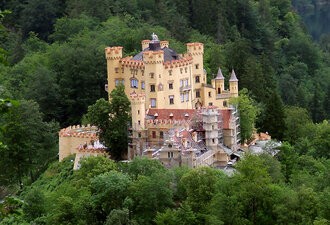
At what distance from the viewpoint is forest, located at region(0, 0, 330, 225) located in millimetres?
57734

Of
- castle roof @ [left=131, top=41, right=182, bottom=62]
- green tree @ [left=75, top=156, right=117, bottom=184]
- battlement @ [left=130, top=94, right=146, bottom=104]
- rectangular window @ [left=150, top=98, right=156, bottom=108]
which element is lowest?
green tree @ [left=75, top=156, right=117, bottom=184]

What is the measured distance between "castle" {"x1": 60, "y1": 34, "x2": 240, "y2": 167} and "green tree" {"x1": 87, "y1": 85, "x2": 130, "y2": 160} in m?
0.89

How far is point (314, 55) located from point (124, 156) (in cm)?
7448

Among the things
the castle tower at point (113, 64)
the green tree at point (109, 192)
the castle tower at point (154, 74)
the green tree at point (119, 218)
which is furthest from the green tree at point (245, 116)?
the green tree at point (119, 218)

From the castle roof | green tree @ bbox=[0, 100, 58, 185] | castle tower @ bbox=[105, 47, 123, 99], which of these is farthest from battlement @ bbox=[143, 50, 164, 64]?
green tree @ bbox=[0, 100, 58, 185]

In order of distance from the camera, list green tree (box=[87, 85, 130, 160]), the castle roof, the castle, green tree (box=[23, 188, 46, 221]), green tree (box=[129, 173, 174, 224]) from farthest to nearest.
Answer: the castle roof → green tree (box=[87, 85, 130, 160]) → the castle → green tree (box=[23, 188, 46, 221]) → green tree (box=[129, 173, 174, 224])

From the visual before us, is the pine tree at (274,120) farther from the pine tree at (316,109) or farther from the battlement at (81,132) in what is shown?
the pine tree at (316,109)

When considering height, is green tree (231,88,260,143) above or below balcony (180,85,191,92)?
below

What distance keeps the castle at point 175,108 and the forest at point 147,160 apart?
97.8 inches

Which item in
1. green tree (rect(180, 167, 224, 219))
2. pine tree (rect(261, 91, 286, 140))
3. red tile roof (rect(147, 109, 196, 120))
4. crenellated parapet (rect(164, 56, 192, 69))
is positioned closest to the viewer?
green tree (rect(180, 167, 224, 219))

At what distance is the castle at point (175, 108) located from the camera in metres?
65.8

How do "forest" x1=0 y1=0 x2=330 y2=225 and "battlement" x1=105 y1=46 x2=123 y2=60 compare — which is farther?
"battlement" x1=105 y1=46 x2=123 y2=60

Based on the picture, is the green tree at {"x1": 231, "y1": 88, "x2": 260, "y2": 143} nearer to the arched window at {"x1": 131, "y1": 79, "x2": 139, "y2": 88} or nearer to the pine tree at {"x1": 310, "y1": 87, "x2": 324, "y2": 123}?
the arched window at {"x1": 131, "y1": 79, "x2": 139, "y2": 88}

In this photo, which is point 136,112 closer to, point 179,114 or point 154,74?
point 179,114
